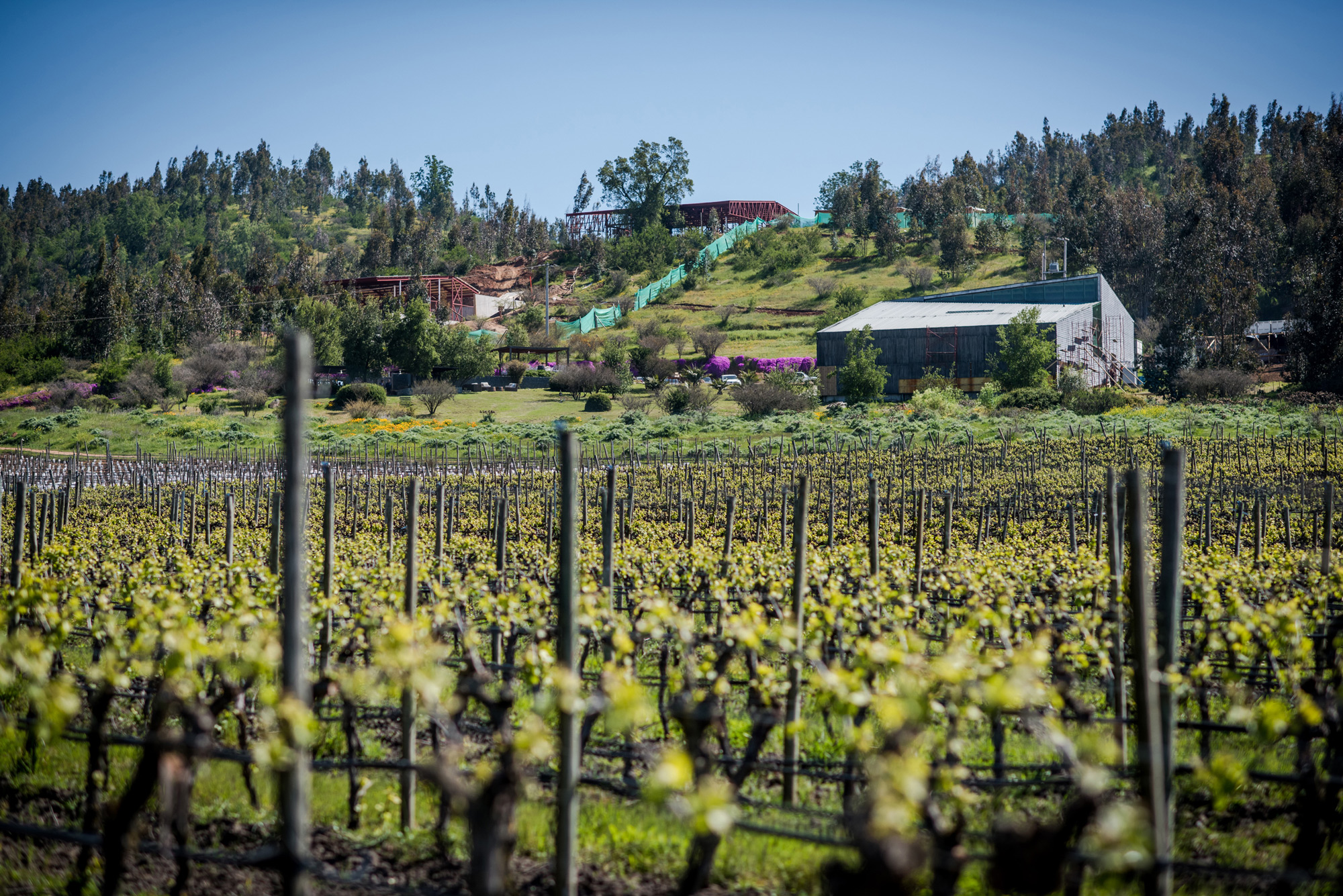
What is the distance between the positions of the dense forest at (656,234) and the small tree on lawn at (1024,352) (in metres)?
9.20

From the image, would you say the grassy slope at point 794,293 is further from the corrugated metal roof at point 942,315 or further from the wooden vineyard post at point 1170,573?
the wooden vineyard post at point 1170,573

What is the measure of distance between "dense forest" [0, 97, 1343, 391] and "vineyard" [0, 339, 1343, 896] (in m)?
44.0

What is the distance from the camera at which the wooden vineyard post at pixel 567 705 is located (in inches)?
160

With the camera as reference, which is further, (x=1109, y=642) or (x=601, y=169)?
(x=601, y=169)

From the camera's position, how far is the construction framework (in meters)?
78.8

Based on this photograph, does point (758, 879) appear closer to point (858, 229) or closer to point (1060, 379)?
point (1060, 379)

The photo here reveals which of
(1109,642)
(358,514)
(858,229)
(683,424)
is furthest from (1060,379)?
(858,229)

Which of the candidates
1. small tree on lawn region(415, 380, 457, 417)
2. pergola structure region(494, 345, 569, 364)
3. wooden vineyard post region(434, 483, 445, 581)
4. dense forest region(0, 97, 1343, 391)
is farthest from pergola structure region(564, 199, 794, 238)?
wooden vineyard post region(434, 483, 445, 581)

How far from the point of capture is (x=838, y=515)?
19375 mm

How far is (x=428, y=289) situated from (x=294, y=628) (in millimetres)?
81590

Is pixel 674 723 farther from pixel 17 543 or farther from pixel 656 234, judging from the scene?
pixel 656 234

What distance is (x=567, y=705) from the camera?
368 centimetres

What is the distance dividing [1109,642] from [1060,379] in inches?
1623

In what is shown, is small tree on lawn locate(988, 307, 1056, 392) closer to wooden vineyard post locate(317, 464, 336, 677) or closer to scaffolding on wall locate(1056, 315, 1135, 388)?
scaffolding on wall locate(1056, 315, 1135, 388)
